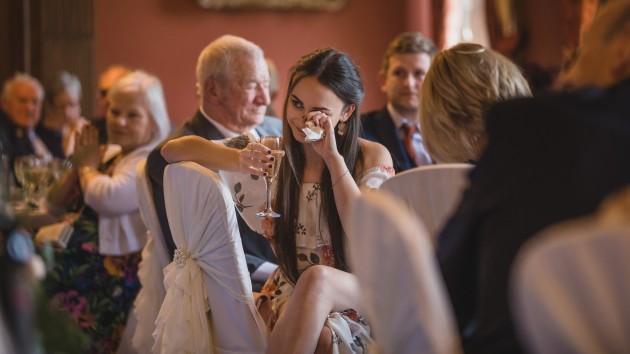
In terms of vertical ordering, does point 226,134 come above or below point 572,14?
below

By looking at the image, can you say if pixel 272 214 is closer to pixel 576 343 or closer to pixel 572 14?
pixel 576 343

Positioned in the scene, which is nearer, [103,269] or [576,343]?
[576,343]

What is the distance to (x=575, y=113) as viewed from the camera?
1390 mm

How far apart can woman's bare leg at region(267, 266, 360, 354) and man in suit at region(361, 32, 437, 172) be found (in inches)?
53.9

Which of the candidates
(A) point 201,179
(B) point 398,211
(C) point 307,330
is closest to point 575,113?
(B) point 398,211

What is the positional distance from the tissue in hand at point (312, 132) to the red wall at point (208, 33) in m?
5.53

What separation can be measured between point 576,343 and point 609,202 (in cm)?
24

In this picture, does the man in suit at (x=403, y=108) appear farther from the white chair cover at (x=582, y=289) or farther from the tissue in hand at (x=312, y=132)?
the white chair cover at (x=582, y=289)

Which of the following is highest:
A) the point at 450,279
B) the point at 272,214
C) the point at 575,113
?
the point at 575,113

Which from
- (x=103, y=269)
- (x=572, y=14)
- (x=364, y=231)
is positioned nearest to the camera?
(x=364, y=231)

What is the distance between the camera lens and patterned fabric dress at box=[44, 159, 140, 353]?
4.02 metres

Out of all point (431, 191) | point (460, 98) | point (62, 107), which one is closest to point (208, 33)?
point (62, 107)

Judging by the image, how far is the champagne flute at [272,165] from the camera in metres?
2.72

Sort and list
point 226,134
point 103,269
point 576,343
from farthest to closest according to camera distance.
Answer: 1. point 103,269
2. point 226,134
3. point 576,343
